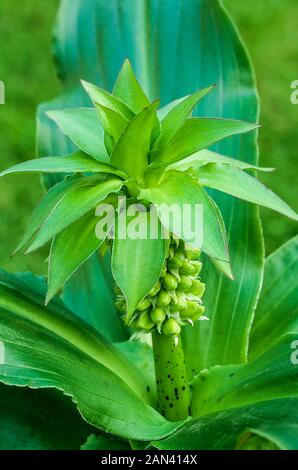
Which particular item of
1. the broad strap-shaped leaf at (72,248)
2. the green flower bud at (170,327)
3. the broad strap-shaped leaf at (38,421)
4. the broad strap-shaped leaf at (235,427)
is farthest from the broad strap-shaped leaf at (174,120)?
the broad strap-shaped leaf at (38,421)

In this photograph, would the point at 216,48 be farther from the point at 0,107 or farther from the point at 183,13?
the point at 0,107

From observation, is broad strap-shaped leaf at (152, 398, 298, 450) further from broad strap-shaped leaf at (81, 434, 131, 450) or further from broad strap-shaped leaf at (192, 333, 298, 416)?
broad strap-shaped leaf at (81, 434, 131, 450)

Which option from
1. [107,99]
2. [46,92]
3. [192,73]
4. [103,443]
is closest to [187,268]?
[107,99]

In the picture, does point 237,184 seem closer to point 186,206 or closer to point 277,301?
point 186,206

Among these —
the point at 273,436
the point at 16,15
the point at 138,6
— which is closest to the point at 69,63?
the point at 138,6

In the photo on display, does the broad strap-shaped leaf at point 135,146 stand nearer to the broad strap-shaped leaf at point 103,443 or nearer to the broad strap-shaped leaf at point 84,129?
the broad strap-shaped leaf at point 84,129

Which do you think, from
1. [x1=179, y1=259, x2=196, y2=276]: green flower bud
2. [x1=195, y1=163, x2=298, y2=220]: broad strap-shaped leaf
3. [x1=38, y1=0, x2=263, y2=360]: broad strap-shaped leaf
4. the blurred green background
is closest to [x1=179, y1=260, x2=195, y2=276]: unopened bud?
[x1=179, y1=259, x2=196, y2=276]: green flower bud

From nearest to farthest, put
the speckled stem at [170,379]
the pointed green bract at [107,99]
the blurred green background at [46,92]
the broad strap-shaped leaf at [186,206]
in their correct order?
the broad strap-shaped leaf at [186,206]
the pointed green bract at [107,99]
the speckled stem at [170,379]
the blurred green background at [46,92]
